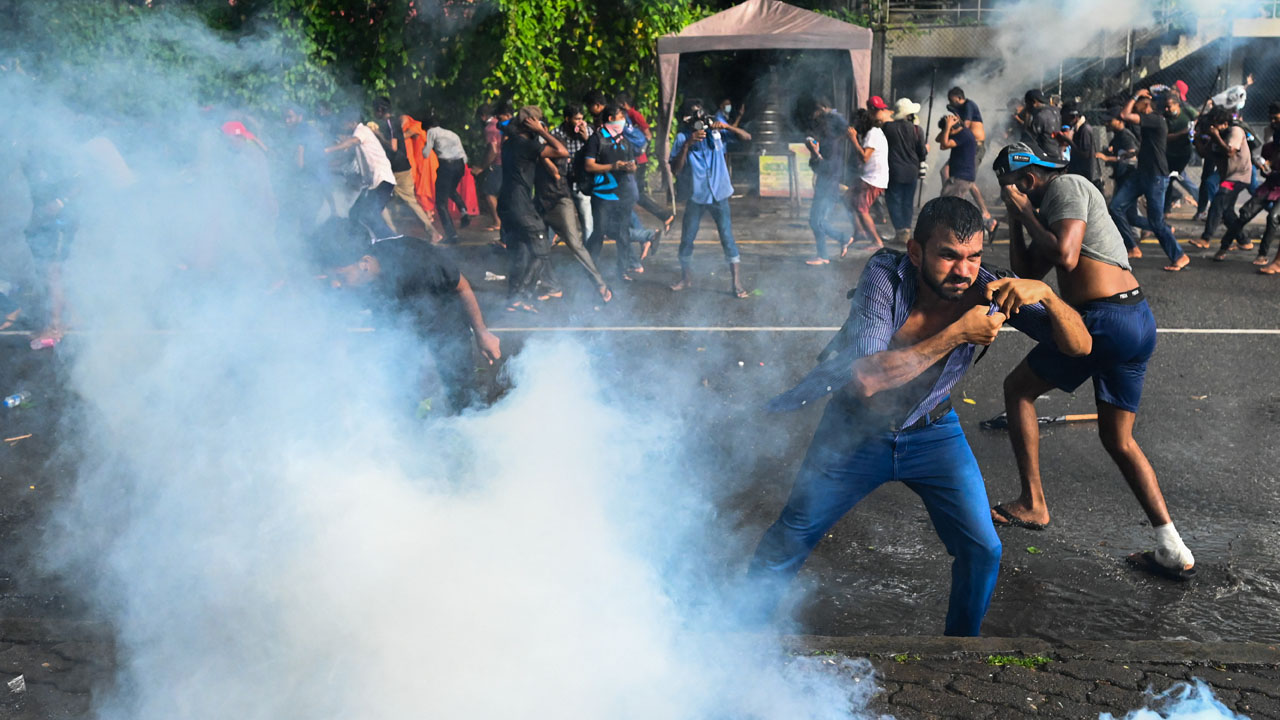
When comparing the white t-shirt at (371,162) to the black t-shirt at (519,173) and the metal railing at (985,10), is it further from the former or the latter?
the metal railing at (985,10)

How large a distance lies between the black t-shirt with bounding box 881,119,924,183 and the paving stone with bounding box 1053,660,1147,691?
28.4 feet

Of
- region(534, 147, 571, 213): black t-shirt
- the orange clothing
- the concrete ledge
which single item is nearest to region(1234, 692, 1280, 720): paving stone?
the concrete ledge

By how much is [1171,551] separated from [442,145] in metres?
10.3

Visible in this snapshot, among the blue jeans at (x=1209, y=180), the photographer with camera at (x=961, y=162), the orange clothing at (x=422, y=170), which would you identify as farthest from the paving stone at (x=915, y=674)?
the orange clothing at (x=422, y=170)

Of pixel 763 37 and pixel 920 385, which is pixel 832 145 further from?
pixel 920 385

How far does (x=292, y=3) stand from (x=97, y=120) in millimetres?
5493

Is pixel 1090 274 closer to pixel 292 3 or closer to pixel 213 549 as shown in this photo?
pixel 213 549

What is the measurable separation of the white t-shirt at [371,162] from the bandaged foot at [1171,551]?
24.3 ft

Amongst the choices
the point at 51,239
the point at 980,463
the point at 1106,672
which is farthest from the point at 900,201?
the point at 1106,672

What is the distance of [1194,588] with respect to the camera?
393 cm

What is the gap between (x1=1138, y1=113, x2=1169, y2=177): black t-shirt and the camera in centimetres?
1026

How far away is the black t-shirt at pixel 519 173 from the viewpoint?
8.52 metres

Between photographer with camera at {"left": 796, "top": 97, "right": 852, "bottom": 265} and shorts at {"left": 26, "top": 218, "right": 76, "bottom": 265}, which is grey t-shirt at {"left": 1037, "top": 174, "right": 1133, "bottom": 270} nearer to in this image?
shorts at {"left": 26, "top": 218, "right": 76, "bottom": 265}

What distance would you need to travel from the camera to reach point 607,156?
9.08 m
